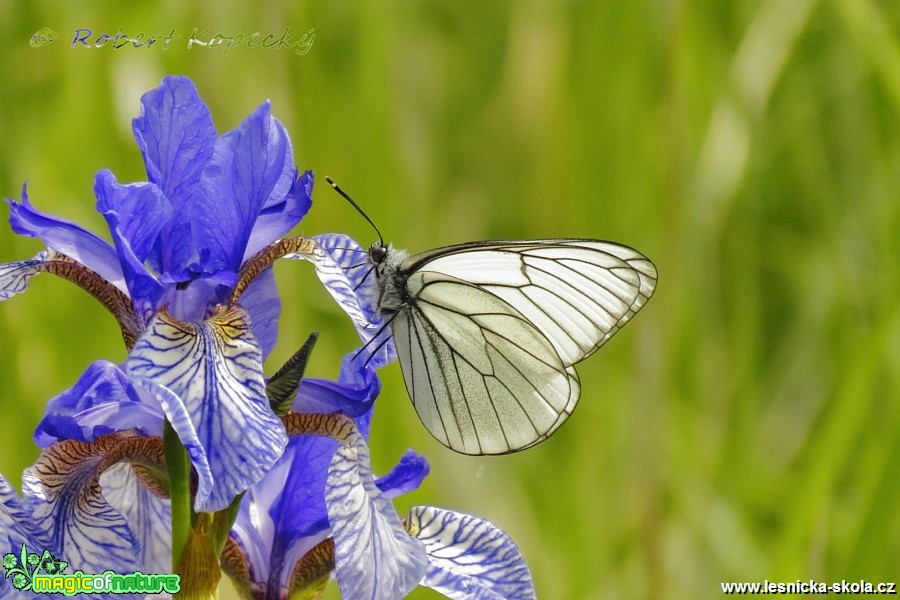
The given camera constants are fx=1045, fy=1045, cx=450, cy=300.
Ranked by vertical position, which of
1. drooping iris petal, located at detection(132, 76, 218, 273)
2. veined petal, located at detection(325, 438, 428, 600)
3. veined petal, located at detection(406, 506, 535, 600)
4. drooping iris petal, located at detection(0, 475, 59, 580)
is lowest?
veined petal, located at detection(406, 506, 535, 600)

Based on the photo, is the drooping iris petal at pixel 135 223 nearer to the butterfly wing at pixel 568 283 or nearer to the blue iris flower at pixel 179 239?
the blue iris flower at pixel 179 239

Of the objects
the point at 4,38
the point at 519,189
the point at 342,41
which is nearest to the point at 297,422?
the point at 4,38

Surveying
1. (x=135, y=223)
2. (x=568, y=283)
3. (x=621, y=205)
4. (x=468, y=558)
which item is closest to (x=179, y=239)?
(x=135, y=223)

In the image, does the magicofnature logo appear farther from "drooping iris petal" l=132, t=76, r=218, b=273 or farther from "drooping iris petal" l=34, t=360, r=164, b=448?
"drooping iris petal" l=132, t=76, r=218, b=273

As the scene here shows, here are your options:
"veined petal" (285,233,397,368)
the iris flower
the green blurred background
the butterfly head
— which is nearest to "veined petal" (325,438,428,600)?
the iris flower

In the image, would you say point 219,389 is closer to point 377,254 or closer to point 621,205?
point 377,254

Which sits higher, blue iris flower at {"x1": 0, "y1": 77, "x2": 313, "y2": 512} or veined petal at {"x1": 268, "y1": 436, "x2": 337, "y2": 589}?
blue iris flower at {"x1": 0, "y1": 77, "x2": 313, "y2": 512}
